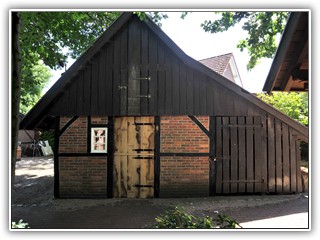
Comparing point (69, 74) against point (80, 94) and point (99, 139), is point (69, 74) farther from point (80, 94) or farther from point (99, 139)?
point (99, 139)

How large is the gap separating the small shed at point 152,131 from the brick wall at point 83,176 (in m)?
0.03

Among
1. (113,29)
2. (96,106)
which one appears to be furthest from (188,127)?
(113,29)

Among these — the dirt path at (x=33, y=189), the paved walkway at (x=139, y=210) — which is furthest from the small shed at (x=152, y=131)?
the dirt path at (x=33, y=189)

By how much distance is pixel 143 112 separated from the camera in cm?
716

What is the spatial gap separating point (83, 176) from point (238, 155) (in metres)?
4.30

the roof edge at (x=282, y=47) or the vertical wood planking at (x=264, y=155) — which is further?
the vertical wood planking at (x=264, y=155)

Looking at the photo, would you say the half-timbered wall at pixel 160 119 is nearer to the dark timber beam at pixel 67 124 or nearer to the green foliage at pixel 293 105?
the dark timber beam at pixel 67 124

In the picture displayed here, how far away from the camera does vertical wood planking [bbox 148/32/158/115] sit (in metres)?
7.18

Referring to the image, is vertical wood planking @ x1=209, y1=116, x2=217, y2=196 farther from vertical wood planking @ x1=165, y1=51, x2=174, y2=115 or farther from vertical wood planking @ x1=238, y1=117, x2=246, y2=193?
vertical wood planking @ x1=165, y1=51, x2=174, y2=115

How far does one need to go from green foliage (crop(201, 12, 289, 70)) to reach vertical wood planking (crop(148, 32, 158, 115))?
6.60ft

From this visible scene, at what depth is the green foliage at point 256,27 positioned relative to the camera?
26.9 ft

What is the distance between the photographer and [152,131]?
731 centimetres

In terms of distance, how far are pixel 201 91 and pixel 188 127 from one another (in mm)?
1044

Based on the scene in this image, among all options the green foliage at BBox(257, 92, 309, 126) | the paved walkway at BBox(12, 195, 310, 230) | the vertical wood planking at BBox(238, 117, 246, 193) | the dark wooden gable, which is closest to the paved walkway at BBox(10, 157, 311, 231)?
the paved walkway at BBox(12, 195, 310, 230)
